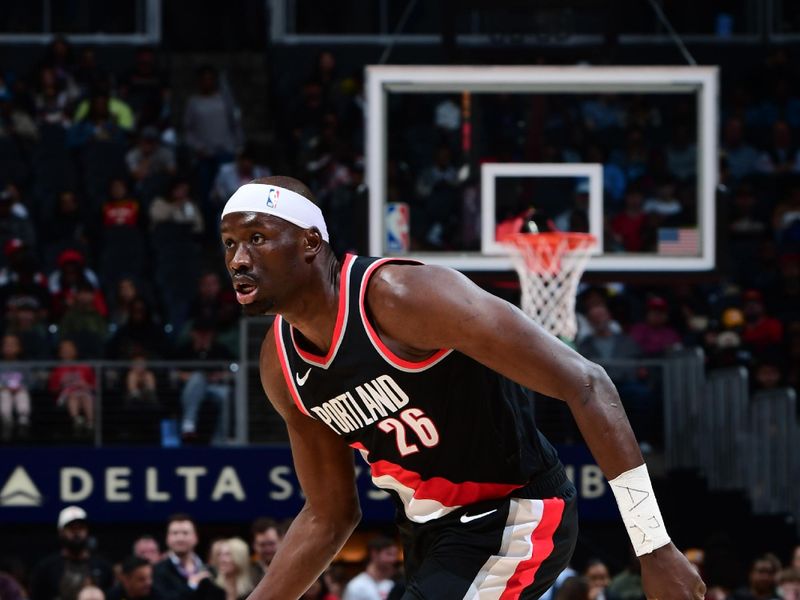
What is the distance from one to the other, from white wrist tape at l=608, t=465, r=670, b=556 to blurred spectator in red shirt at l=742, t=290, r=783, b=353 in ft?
33.7

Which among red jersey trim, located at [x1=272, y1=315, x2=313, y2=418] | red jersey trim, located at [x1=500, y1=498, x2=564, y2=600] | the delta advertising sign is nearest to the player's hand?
red jersey trim, located at [x1=500, y1=498, x2=564, y2=600]

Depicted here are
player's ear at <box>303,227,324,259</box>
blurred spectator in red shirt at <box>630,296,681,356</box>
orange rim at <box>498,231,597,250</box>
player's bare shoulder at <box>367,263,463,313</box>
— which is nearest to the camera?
player's bare shoulder at <box>367,263,463,313</box>

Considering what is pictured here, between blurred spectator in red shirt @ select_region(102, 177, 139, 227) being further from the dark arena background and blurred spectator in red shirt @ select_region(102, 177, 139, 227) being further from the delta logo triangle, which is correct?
the delta logo triangle

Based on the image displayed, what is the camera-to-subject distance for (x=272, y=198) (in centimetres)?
431

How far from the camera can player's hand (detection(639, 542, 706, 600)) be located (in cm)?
389

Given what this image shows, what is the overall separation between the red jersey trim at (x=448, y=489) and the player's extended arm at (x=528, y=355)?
0.50 meters

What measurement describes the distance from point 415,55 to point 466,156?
724 centimetres

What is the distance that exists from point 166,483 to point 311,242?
345 inches

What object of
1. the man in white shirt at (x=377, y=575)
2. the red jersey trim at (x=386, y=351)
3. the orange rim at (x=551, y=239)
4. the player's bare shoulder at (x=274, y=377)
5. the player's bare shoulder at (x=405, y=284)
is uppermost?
the orange rim at (x=551, y=239)

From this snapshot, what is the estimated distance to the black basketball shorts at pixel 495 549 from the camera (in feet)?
14.6

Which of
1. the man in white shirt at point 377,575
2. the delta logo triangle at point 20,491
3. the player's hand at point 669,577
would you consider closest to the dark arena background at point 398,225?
the delta logo triangle at point 20,491

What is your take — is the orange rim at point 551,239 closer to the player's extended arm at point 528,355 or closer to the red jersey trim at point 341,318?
the red jersey trim at point 341,318

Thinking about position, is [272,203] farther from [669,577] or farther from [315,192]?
[315,192]

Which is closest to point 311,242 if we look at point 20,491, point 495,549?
point 495,549
